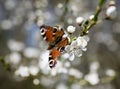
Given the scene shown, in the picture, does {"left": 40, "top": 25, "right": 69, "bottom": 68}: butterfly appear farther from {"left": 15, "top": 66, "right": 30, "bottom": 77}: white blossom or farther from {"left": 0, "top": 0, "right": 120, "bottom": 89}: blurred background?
{"left": 0, "top": 0, "right": 120, "bottom": 89}: blurred background

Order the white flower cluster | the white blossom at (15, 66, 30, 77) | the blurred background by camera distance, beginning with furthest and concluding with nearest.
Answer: the blurred background → the white blossom at (15, 66, 30, 77) → the white flower cluster

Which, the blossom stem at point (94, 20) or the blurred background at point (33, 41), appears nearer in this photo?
the blossom stem at point (94, 20)

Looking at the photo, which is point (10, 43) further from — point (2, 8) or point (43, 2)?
point (43, 2)

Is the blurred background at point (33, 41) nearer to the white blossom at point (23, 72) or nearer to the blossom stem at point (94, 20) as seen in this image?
the white blossom at point (23, 72)

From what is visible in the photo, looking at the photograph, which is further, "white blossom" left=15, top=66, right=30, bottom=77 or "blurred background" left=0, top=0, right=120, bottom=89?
"blurred background" left=0, top=0, right=120, bottom=89

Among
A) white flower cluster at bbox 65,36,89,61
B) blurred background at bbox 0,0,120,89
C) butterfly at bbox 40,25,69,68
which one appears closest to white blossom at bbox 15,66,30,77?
white flower cluster at bbox 65,36,89,61

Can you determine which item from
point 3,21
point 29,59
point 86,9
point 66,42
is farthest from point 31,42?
point 66,42

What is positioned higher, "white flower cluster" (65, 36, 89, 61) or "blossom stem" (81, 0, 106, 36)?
"white flower cluster" (65, 36, 89, 61)

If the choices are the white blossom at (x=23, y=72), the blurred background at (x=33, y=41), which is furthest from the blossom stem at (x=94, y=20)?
the blurred background at (x=33, y=41)

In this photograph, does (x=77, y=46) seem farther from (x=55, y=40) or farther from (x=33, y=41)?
(x=33, y=41)
